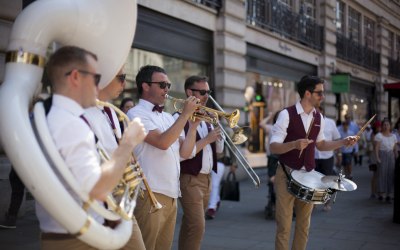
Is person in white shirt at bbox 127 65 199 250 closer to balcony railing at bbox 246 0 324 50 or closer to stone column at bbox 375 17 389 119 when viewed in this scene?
balcony railing at bbox 246 0 324 50

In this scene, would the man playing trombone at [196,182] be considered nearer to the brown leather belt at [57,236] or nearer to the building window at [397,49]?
the brown leather belt at [57,236]

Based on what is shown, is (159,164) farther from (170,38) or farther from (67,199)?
(170,38)

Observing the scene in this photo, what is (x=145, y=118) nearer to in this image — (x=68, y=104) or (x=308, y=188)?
(x=68, y=104)

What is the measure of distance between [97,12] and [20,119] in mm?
690

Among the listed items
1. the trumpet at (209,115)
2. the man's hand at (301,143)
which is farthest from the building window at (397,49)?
the trumpet at (209,115)

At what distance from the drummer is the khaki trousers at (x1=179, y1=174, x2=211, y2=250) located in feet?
2.52

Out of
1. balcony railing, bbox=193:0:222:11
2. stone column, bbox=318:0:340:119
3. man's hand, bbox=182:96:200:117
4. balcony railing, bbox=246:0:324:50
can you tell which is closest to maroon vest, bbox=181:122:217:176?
man's hand, bbox=182:96:200:117

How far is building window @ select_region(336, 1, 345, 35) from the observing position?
2006 centimetres

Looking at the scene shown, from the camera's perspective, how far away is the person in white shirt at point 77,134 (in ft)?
6.63

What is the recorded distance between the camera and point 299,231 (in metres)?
4.58

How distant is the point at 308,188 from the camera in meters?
4.25

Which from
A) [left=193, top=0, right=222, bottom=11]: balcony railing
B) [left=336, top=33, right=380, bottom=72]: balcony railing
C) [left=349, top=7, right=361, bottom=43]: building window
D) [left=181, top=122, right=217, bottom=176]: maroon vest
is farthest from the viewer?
[left=349, top=7, right=361, bottom=43]: building window

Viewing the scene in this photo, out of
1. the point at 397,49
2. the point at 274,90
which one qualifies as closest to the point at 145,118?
the point at 274,90

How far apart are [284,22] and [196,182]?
40.7 ft
